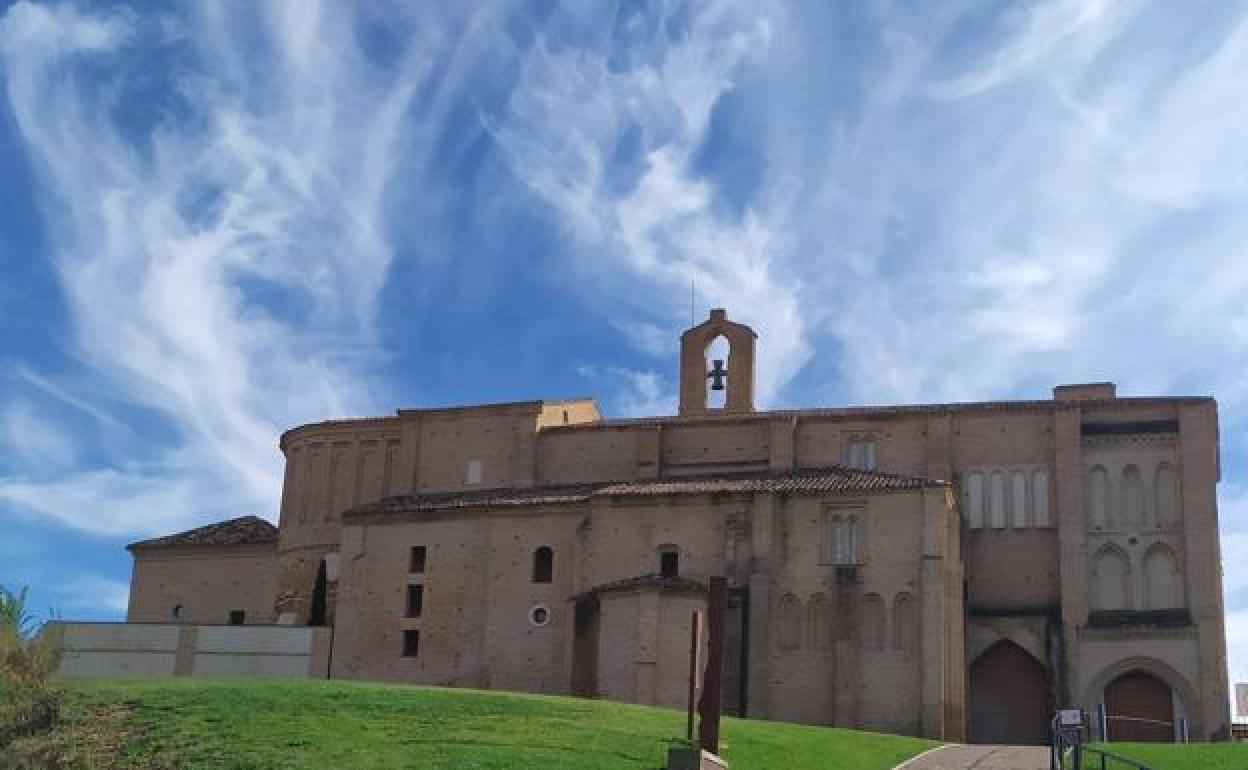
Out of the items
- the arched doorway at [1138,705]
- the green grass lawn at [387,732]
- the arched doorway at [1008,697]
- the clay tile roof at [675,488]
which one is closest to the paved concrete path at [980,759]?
the green grass lawn at [387,732]

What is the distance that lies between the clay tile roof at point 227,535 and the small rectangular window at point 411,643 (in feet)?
38.2

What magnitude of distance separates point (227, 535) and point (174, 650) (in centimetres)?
1336

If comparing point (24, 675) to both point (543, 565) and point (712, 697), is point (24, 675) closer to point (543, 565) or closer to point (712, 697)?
point (712, 697)

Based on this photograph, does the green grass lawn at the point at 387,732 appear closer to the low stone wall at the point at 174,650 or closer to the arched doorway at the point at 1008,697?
the low stone wall at the point at 174,650

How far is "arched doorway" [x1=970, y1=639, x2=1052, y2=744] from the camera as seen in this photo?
49.7 metres

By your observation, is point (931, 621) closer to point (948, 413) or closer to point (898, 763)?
point (948, 413)

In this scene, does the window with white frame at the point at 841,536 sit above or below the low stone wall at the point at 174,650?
above

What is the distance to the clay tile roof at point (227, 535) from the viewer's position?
62906mm

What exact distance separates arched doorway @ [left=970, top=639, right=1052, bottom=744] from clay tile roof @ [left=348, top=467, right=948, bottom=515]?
6.69 metres

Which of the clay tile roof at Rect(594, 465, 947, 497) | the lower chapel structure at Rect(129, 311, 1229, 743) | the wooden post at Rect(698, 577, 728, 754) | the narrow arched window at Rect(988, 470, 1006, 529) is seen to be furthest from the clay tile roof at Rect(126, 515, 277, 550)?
the wooden post at Rect(698, 577, 728, 754)

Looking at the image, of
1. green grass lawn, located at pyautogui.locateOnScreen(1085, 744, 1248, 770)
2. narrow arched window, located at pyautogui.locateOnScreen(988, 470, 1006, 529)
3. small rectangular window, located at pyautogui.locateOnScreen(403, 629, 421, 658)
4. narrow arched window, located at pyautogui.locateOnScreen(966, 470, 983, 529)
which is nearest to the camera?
green grass lawn, located at pyautogui.locateOnScreen(1085, 744, 1248, 770)

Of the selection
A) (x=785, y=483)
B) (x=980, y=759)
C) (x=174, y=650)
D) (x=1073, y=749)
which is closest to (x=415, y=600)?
(x=174, y=650)

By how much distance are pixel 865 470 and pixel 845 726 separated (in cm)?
998

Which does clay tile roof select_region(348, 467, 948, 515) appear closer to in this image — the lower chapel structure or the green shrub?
the lower chapel structure
